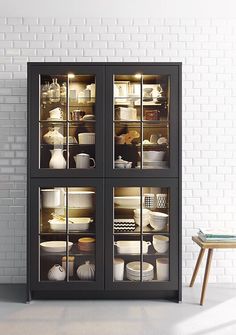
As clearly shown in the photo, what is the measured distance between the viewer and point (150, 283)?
128 inches

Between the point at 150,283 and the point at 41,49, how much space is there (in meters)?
2.46

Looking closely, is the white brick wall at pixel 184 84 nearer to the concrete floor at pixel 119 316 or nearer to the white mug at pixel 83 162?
the concrete floor at pixel 119 316

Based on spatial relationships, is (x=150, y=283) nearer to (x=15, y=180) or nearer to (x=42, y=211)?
(x=42, y=211)

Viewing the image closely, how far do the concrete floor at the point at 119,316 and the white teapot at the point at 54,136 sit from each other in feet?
4.55

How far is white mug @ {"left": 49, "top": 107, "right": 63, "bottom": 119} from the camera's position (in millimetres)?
3279

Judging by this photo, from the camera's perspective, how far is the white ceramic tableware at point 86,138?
10.8 ft

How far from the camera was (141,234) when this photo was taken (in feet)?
10.7

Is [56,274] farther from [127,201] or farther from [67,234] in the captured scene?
[127,201]

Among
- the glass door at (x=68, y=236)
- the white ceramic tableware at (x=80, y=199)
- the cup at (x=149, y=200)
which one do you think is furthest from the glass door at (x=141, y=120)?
the glass door at (x=68, y=236)

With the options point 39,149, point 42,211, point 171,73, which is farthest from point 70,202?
point 171,73

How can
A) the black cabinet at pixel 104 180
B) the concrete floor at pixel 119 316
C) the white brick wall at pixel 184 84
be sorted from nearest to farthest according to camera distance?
the concrete floor at pixel 119 316, the black cabinet at pixel 104 180, the white brick wall at pixel 184 84

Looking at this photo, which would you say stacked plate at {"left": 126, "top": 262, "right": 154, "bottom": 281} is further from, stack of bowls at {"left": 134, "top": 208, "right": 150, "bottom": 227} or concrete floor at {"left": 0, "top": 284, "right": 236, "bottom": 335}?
stack of bowls at {"left": 134, "top": 208, "right": 150, "bottom": 227}

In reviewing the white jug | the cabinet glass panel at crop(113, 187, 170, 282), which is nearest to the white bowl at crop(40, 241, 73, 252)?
the cabinet glass panel at crop(113, 187, 170, 282)

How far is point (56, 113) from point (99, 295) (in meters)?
1.63
